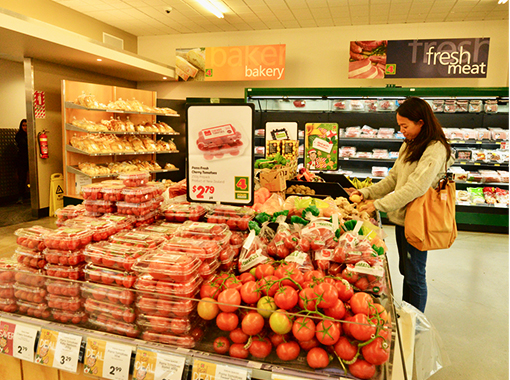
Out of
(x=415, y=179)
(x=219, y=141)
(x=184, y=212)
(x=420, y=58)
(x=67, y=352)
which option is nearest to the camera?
(x=67, y=352)

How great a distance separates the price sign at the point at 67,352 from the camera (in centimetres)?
118

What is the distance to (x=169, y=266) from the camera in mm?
1222

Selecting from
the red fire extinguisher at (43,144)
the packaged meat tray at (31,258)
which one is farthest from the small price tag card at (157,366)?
the red fire extinguisher at (43,144)

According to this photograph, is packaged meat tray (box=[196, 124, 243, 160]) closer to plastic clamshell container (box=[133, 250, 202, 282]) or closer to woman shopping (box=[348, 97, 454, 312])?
plastic clamshell container (box=[133, 250, 202, 282])

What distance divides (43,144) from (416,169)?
6176 millimetres

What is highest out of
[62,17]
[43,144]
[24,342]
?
[62,17]

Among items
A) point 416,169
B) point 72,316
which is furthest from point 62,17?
point 72,316

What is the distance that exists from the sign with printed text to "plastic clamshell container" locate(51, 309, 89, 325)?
2.54ft

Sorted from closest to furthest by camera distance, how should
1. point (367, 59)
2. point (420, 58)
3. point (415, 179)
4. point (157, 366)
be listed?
point (157, 366) < point (415, 179) < point (420, 58) < point (367, 59)

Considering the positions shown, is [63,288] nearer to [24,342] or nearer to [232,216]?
[24,342]

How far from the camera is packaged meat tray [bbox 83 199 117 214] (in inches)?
76.3

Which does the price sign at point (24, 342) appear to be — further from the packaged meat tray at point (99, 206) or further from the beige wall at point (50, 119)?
the beige wall at point (50, 119)

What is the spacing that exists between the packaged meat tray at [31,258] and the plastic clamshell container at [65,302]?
0.23 m

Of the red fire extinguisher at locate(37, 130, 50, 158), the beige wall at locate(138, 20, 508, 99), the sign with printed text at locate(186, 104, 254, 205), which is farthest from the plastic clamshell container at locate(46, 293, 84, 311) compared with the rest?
the beige wall at locate(138, 20, 508, 99)
